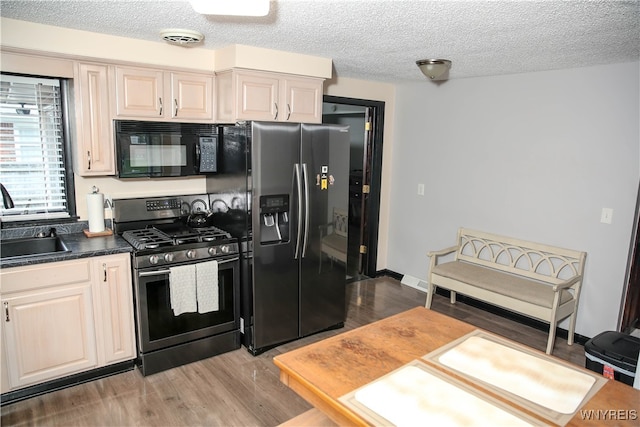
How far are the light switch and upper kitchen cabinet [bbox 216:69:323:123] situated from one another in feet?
7.70

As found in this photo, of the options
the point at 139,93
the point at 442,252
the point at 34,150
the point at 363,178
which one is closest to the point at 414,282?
the point at 442,252

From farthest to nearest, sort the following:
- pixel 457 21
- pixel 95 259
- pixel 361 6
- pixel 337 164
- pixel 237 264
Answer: pixel 337 164
pixel 237 264
pixel 95 259
pixel 457 21
pixel 361 6

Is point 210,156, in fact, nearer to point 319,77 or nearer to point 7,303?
point 319,77

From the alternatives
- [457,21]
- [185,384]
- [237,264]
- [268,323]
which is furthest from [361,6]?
[185,384]

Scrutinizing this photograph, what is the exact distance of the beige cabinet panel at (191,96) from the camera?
10.2 feet

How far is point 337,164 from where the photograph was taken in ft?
11.1

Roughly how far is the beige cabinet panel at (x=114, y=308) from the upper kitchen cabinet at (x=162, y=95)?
40.2 inches

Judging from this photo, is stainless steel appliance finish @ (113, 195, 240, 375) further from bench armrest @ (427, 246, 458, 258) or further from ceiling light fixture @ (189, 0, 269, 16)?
bench armrest @ (427, 246, 458, 258)

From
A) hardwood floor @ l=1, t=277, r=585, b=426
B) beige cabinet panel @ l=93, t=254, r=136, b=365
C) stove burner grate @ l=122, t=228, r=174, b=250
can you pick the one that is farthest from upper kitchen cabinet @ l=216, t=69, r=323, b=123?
hardwood floor @ l=1, t=277, r=585, b=426

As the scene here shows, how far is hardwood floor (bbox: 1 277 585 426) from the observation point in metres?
2.40

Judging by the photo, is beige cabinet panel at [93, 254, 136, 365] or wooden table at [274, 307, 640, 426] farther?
beige cabinet panel at [93, 254, 136, 365]

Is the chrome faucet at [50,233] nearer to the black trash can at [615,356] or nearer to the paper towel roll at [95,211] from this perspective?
the paper towel roll at [95,211]

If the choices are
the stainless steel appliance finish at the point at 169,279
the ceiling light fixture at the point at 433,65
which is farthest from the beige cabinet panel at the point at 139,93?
the ceiling light fixture at the point at 433,65

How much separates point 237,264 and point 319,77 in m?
1.61
